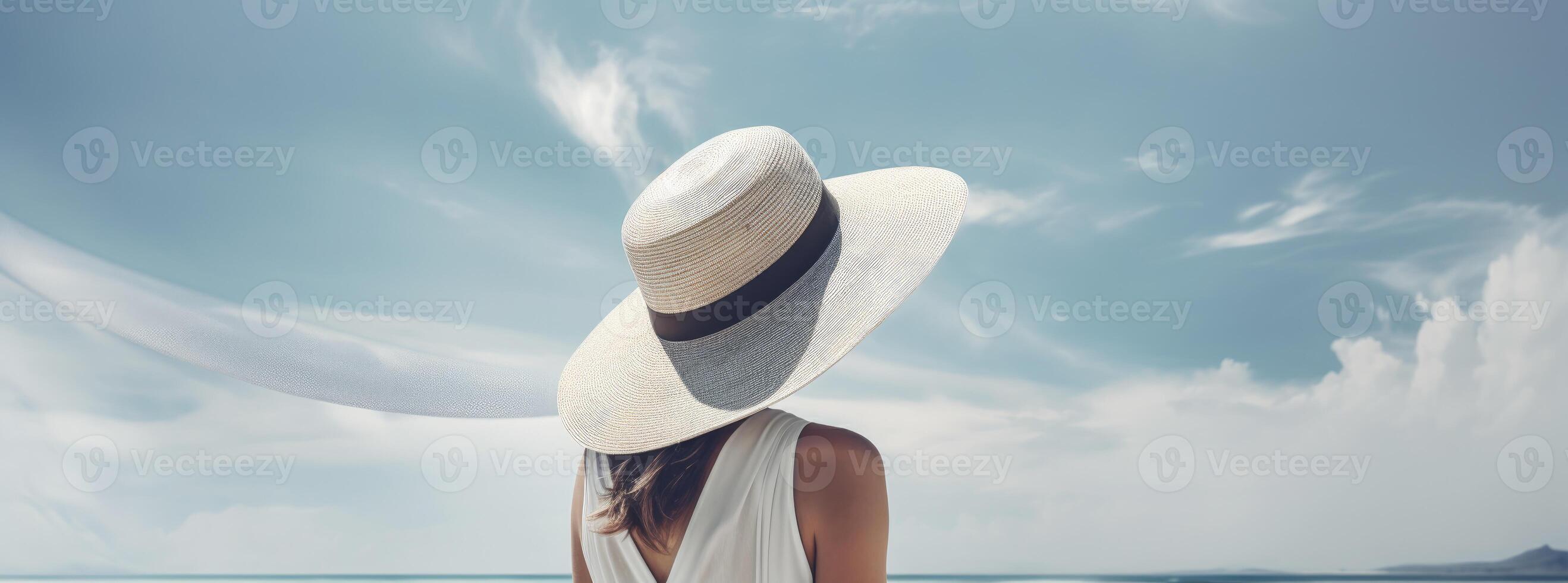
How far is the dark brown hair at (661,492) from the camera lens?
84 cm

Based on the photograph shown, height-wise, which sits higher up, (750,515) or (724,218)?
(724,218)

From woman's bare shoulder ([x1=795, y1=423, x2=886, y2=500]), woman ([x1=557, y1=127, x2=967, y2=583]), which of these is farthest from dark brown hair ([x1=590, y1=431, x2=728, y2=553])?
woman's bare shoulder ([x1=795, y1=423, x2=886, y2=500])

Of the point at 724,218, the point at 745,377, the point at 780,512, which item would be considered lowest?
the point at 780,512

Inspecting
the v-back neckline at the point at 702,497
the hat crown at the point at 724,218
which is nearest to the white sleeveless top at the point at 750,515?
the v-back neckline at the point at 702,497

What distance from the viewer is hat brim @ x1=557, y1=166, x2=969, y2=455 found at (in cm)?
81

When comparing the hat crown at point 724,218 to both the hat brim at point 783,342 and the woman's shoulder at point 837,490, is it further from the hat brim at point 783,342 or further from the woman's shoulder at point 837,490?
the woman's shoulder at point 837,490

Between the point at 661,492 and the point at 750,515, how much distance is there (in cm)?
10

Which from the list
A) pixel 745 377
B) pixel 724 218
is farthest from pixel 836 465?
pixel 724 218

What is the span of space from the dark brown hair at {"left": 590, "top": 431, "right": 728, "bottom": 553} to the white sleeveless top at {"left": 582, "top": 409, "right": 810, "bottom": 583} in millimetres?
16

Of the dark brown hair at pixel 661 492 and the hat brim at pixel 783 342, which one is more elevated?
the hat brim at pixel 783 342

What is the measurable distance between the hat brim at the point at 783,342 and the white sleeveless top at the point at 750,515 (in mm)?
34

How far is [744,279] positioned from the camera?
82 centimetres

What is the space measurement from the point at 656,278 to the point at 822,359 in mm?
204

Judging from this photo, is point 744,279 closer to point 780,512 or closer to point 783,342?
point 783,342
